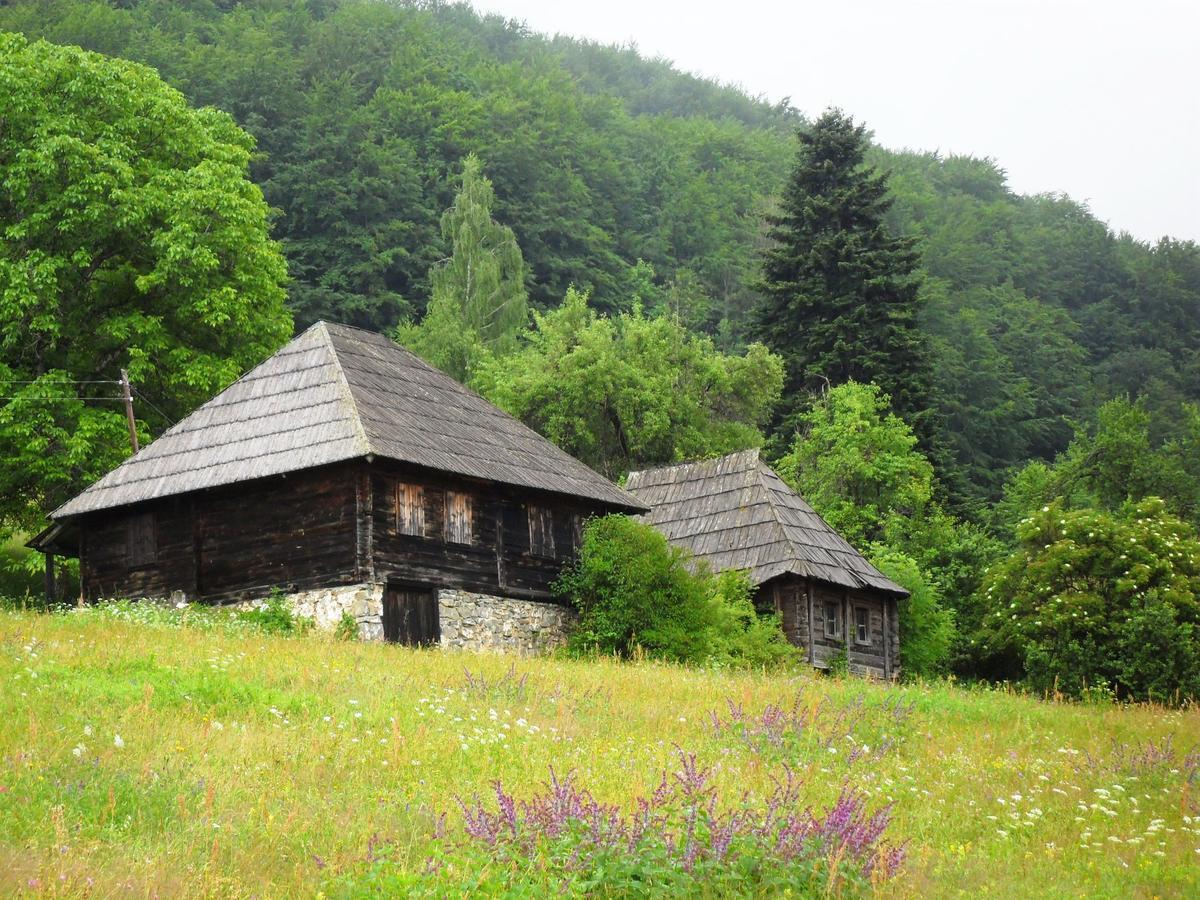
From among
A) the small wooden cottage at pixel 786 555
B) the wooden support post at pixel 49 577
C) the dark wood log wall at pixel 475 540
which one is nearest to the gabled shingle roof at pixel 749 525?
the small wooden cottage at pixel 786 555

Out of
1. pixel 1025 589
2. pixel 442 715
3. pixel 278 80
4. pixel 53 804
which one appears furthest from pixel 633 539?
pixel 278 80

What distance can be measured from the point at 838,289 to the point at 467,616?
3171cm

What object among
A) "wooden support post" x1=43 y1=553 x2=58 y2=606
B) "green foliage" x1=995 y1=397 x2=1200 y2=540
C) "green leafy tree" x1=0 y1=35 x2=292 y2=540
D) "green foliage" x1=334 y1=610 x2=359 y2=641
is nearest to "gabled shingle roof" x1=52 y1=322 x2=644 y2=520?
"green foliage" x1=334 y1=610 x2=359 y2=641

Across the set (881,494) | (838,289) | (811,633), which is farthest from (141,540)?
(838,289)

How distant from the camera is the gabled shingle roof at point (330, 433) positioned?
81.5 feet

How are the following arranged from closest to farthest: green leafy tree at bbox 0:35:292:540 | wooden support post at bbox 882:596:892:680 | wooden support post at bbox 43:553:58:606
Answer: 1. wooden support post at bbox 43:553:58:606
2. green leafy tree at bbox 0:35:292:540
3. wooden support post at bbox 882:596:892:680

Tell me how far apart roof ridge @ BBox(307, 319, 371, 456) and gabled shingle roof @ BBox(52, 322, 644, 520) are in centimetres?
2

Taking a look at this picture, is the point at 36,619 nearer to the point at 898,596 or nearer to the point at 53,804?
the point at 53,804

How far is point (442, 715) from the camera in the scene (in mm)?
13734

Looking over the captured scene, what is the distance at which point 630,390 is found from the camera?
146ft

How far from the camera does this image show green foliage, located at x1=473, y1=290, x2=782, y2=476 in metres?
44.6

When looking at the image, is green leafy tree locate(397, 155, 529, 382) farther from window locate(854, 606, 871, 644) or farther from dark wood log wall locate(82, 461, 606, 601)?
dark wood log wall locate(82, 461, 606, 601)

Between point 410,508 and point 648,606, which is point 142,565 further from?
point 648,606

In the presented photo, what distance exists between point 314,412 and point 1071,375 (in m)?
49.1
